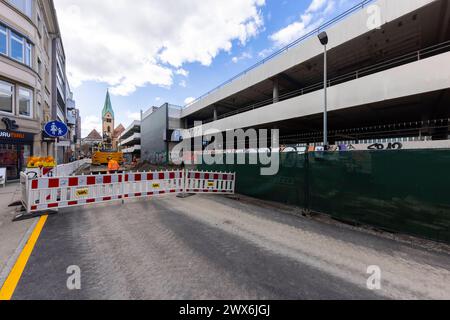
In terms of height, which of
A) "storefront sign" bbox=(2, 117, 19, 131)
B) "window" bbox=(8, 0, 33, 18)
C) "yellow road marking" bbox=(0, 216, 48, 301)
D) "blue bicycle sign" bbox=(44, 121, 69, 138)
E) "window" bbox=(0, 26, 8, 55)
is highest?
"window" bbox=(8, 0, 33, 18)

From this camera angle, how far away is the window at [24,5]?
1390 cm

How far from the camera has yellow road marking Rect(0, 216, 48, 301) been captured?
2594 mm

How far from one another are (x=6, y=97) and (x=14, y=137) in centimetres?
272

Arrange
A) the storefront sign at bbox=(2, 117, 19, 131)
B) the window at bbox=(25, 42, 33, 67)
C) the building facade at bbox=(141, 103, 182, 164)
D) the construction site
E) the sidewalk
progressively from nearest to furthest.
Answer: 1. the construction site
2. the sidewalk
3. the storefront sign at bbox=(2, 117, 19, 131)
4. the window at bbox=(25, 42, 33, 67)
5. the building facade at bbox=(141, 103, 182, 164)

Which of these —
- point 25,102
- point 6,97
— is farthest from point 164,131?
point 6,97

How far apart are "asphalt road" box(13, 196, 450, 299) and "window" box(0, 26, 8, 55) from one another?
14835mm

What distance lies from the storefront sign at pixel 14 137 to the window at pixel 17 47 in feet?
17.2

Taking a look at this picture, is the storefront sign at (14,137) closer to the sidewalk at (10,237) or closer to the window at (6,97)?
the window at (6,97)

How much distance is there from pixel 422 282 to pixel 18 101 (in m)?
21.6

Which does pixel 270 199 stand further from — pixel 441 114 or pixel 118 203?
pixel 441 114

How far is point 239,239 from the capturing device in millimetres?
4531

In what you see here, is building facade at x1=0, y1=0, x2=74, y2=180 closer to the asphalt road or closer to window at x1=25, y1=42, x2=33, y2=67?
window at x1=25, y1=42, x2=33, y2=67

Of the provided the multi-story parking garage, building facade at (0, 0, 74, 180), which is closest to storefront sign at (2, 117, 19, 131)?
building facade at (0, 0, 74, 180)
